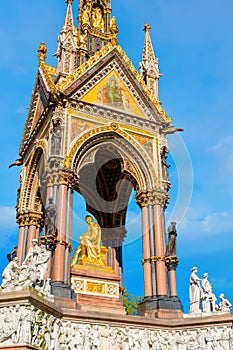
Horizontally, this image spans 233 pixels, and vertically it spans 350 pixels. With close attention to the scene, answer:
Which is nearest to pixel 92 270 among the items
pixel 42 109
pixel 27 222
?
pixel 27 222

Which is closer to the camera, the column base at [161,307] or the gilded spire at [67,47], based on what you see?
the column base at [161,307]

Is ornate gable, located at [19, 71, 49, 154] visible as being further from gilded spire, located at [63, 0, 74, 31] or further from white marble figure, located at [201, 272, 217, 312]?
white marble figure, located at [201, 272, 217, 312]

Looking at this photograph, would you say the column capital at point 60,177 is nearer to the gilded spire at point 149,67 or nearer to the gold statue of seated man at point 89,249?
the gold statue of seated man at point 89,249

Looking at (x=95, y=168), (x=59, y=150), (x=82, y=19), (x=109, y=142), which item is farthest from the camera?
(x=82, y=19)

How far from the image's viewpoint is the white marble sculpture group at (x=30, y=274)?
13.1 meters

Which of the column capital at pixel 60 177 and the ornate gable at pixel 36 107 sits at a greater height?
the ornate gable at pixel 36 107

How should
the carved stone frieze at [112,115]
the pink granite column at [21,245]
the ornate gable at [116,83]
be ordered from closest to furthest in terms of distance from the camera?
the carved stone frieze at [112,115] → the pink granite column at [21,245] → the ornate gable at [116,83]

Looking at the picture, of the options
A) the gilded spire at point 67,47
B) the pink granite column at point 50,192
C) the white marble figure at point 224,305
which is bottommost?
the white marble figure at point 224,305

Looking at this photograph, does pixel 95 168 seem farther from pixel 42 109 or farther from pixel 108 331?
pixel 108 331

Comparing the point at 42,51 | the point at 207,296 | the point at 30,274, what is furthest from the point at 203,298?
the point at 42,51

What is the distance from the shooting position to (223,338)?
51.0 feet

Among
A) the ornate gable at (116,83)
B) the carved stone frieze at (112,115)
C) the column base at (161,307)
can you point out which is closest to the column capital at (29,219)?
the carved stone frieze at (112,115)

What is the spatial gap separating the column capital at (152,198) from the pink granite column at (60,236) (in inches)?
140

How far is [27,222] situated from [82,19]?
11.9 meters
